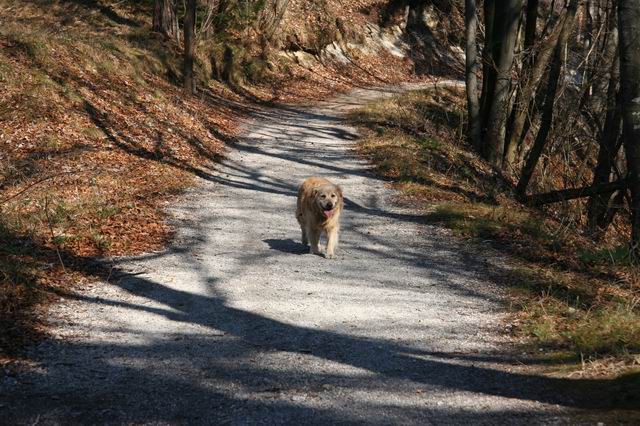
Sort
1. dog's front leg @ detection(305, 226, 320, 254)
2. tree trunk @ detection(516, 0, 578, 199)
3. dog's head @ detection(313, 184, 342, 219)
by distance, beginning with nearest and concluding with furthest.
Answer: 1. dog's head @ detection(313, 184, 342, 219)
2. dog's front leg @ detection(305, 226, 320, 254)
3. tree trunk @ detection(516, 0, 578, 199)

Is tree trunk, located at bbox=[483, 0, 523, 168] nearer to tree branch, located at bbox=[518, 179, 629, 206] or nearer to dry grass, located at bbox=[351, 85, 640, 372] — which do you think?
dry grass, located at bbox=[351, 85, 640, 372]

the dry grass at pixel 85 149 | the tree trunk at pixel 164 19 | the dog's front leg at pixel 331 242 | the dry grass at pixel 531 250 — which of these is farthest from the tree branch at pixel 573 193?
the tree trunk at pixel 164 19

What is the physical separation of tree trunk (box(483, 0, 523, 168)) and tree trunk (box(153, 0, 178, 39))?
579 inches

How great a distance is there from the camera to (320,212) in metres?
9.30

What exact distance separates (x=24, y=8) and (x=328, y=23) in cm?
1553

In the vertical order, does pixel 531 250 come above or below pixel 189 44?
below

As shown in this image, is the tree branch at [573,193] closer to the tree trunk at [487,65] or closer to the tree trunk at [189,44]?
the tree trunk at [487,65]

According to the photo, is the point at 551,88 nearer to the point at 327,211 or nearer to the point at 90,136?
the point at 327,211

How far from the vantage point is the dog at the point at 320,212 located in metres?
9.17

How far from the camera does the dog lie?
917 cm

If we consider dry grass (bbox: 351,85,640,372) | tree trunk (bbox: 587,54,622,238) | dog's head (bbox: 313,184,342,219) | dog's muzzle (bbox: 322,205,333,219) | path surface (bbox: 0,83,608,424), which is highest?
tree trunk (bbox: 587,54,622,238)

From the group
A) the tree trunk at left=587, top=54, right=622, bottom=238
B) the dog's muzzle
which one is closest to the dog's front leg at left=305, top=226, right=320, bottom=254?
the dog's muzzle

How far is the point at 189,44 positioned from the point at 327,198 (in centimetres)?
1509

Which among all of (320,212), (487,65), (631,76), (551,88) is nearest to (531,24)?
(487,65)
